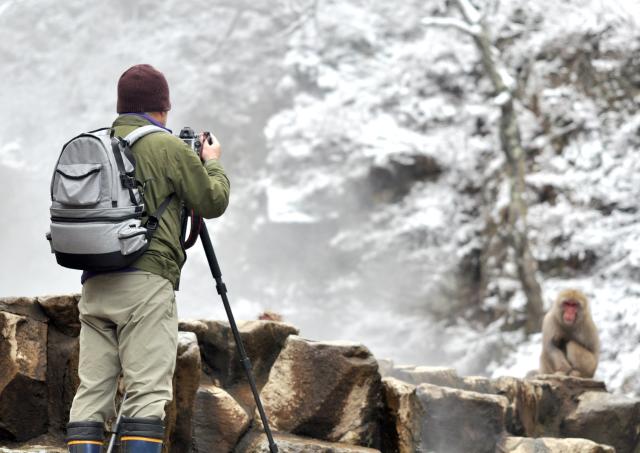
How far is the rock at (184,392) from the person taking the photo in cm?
336

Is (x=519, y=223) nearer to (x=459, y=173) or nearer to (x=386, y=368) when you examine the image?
(x=459, y=173)

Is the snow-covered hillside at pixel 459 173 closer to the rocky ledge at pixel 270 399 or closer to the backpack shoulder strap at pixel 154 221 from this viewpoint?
the rocky ledge at pixel 270 399

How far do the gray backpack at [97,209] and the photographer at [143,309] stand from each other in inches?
2.5

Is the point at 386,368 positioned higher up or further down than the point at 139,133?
further down

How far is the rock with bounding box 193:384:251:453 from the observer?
3518mm

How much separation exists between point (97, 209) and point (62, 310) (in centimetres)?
114

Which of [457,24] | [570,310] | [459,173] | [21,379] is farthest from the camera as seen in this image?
[459,173]

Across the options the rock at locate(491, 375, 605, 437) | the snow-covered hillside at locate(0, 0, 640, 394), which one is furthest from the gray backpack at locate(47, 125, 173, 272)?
the snow-covered hillside at locate(0, 0, 640, 394)

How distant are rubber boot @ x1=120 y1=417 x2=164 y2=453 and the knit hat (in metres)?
1.00

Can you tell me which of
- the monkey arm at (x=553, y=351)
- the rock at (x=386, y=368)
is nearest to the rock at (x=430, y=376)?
the rock at (x=386, y=368)

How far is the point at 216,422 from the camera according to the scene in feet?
11.6

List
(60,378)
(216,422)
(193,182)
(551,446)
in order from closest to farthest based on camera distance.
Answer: (193,182) < (60,378) < (216,422) < (551,446)

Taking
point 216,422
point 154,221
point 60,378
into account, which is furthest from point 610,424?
point 154,221

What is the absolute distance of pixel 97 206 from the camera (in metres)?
2.41
